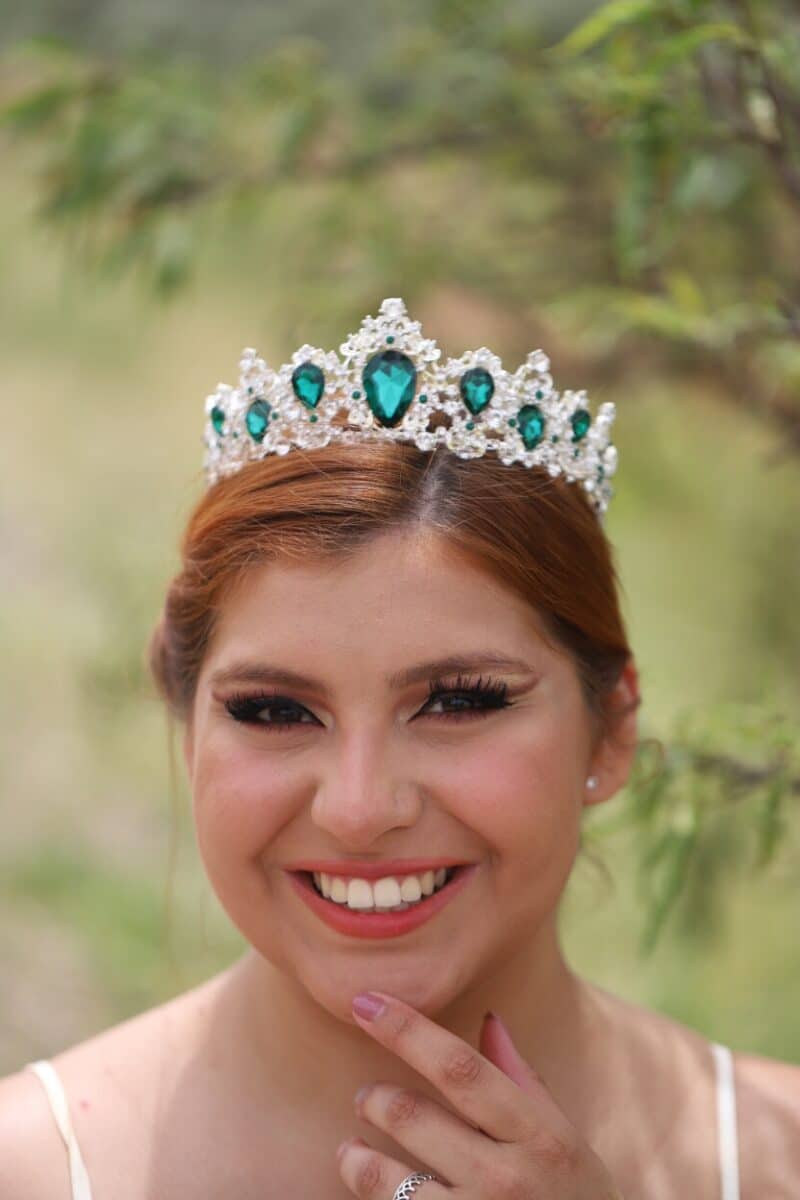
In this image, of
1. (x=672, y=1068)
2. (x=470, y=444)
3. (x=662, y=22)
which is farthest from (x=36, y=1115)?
(x=662, y=22)

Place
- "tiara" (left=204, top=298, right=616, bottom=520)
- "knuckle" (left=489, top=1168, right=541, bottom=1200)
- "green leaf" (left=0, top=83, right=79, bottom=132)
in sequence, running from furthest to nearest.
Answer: "green leaf" (left=0, top=83, right=79, bottom=132) → "tiara" (left=204, top=298, right=616, bottom=520) → "knuckle" (left=489, top=1168, right=541, bottom=1200)

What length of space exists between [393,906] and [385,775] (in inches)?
6.6

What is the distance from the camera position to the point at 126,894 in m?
5.07

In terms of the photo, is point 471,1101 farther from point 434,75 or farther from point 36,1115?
point 434,75

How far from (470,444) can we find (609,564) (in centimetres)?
28

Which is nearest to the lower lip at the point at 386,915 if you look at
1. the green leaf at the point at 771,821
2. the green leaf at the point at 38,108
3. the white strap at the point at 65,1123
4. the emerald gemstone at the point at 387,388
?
the white strap at the point at 65,1123

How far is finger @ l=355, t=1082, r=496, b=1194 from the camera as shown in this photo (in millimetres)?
1597

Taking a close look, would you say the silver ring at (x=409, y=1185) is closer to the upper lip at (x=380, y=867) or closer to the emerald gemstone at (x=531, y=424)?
the upper lip at (x=380, y=867)

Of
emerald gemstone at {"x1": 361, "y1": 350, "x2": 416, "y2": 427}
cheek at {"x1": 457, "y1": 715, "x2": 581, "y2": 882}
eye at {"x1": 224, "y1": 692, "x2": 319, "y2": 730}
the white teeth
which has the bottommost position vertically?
the white teeth

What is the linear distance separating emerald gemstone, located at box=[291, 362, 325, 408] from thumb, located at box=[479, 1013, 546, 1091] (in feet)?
2.65

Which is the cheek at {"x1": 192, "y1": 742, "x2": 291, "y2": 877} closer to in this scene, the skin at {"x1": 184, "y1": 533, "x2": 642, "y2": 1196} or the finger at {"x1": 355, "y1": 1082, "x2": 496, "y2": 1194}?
the skin at {"x1": 184, "y1": 533, "x2": 642, "y2": 1196}

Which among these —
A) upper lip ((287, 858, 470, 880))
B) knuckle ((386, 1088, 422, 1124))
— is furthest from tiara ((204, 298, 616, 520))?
knuckle ((386, 1088, 422, 1124))

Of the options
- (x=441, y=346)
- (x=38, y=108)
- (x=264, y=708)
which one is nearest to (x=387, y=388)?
(x=264, y=708)

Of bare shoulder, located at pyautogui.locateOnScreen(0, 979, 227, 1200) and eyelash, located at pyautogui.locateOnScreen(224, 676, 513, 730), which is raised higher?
eyelash, located at pyautogui.locateOnScreen(224, 676, 513, 730)
